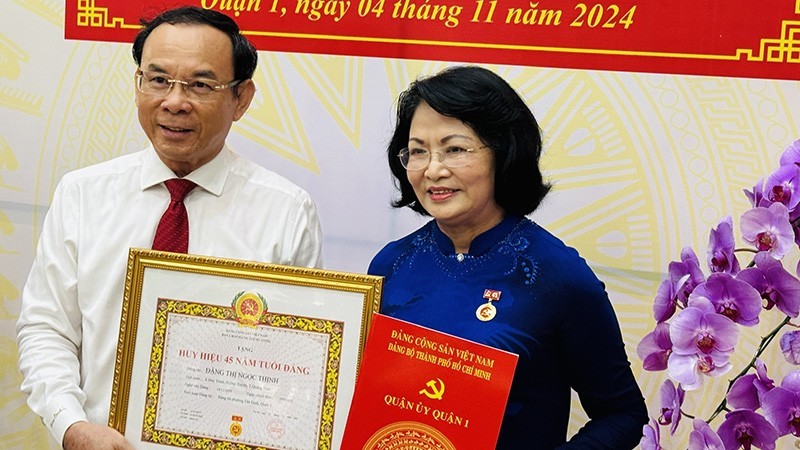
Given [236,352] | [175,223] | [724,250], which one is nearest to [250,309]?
[236,352]

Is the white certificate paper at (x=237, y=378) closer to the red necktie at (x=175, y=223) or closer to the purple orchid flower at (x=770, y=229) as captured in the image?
the red necktie at (x=175, y=223)

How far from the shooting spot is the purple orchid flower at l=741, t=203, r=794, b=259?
129cm

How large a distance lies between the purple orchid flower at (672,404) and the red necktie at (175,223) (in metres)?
1.01

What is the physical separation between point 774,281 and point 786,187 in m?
0.12

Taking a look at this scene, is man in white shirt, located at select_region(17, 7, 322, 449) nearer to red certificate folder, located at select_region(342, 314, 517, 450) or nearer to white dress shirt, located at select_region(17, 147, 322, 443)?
white dress shirt, located at select_region(17, 147, 322, 443)

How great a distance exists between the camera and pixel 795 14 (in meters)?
2.26

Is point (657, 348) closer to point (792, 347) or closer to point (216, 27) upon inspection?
point (792, 347)

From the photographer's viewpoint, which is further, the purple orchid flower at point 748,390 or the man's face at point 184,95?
the man's face at point 184,95

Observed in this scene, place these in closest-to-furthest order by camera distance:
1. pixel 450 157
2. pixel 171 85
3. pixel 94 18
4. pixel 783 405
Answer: pixel 783 405 → pixel 450 157 → pixel 171 85 → pixel 94 18

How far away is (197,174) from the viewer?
2092mm

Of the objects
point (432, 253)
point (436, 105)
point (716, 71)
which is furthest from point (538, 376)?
point (716, 71)

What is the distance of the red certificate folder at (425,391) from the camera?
5.25 ft

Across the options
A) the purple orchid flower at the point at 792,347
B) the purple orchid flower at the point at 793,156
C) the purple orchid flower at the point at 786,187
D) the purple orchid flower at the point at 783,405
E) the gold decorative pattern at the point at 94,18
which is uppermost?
the gold decorative pattern at the point at 94,18

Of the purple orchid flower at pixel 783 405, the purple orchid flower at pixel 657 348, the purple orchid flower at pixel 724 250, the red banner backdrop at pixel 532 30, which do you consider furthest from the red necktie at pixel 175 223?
the purple orchid flower at pixel 783 405
